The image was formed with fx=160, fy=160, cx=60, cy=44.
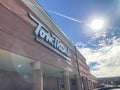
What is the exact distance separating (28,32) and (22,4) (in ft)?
A: 5.70

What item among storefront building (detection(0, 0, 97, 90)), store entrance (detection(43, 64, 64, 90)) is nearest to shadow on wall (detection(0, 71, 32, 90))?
storefront building (detection(0, 0, 97, 90))

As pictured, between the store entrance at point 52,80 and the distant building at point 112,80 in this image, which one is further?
the distant building at point 112,80

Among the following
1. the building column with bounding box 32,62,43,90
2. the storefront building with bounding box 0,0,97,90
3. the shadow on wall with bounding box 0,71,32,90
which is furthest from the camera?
the shadow on wall with bounding box 0,71,32,90

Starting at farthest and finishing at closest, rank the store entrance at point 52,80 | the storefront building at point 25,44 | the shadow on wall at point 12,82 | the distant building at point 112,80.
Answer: the distant building at point 112,80 < the store entrance at point 52,80 < the shadow on wall at point 12,82 < the storefront building at point 25,44

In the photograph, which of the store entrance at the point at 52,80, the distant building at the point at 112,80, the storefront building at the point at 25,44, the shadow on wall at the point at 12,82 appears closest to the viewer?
the storefront building at the point at 25,44

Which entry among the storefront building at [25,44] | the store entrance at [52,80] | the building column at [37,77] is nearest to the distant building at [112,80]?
the store entrance at [52,80]

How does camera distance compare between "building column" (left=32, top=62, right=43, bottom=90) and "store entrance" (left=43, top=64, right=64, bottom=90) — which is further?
"store entrance" (left=43, top=64, right=64, bottom=90)

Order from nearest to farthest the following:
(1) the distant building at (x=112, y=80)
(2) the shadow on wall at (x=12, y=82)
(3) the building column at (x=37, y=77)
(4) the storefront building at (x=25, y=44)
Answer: (4) the storefront building at (x=25, y=44), (3) the building column at (x=37, y=77), (2) the shadow on wall at (x=12, y=82), (1) the distant building at (x=112, y=80)

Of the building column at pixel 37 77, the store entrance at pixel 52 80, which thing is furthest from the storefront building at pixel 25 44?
the store entrance at pixel 52 80

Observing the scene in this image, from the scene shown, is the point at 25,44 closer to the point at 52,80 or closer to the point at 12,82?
the point at 12,82

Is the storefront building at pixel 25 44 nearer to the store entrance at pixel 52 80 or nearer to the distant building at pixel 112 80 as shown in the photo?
the store entrance at pixel 52 80

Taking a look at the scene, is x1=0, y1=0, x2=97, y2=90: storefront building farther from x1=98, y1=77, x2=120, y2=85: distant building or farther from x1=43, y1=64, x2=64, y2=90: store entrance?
x1=98, y1=77, x2=120, y2=85: distant building

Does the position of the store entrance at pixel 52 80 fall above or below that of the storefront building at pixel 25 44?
below

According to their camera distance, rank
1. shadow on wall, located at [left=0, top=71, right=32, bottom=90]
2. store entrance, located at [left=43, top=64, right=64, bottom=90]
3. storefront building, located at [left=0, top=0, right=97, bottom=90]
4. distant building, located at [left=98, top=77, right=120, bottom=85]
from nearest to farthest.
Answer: storefront building, located at [left=0, top=0, right=97, bottom=90] < shadow on wall, located at [left=0, top=71, right=32, bottom=90] < store entrance, located at [left=43, top=64, right=64, bottom=90] < distant building, located at [left=98, top=77, right=120, bottom=85]
